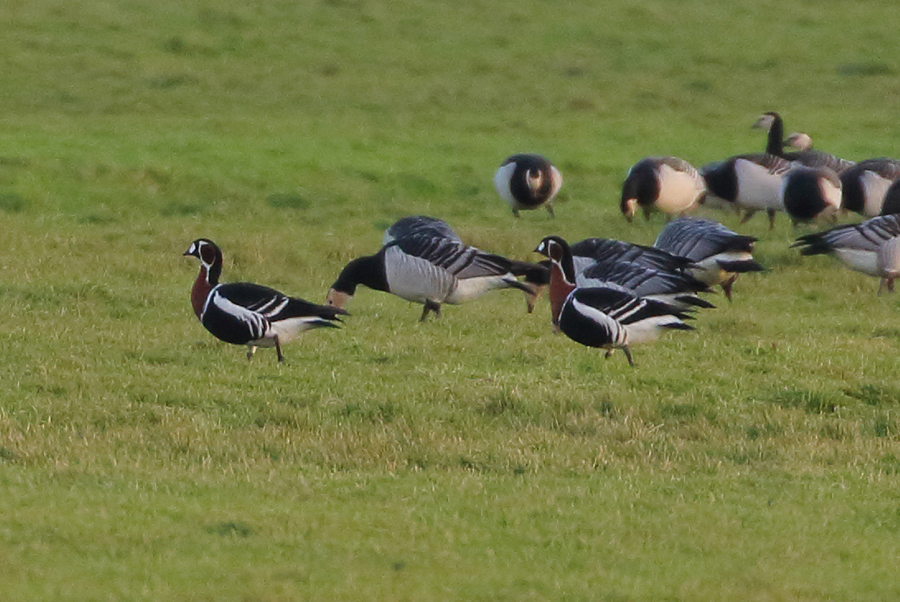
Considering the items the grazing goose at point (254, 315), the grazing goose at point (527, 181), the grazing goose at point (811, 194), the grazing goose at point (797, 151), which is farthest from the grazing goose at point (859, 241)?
the grazing goose at point (797, 151)

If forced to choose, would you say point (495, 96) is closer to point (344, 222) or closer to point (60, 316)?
point (344, 222)

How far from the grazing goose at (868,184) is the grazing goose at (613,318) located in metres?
12.1

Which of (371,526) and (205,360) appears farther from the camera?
(205,360)

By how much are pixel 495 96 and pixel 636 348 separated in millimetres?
23695

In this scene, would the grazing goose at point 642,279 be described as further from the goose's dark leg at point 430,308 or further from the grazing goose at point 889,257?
the grazing goose at point 889,257

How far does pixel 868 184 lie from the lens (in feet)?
78.1

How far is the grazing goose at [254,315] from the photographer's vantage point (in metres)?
12.3

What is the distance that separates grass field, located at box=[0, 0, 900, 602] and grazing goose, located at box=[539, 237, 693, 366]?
1.13 ft

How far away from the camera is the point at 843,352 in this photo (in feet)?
45.4

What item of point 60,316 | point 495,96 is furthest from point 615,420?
point 495,96

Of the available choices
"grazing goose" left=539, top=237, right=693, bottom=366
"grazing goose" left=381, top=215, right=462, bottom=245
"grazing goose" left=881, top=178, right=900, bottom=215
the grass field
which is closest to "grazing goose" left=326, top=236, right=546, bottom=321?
the grass field

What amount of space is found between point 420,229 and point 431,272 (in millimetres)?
1902

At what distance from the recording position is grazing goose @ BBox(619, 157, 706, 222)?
2342 cm

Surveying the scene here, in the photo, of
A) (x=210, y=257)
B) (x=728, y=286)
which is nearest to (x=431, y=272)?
(x=210, y=257)
